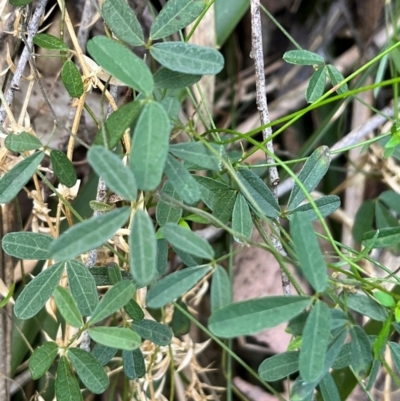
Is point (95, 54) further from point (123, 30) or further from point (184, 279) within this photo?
point (184, 279)

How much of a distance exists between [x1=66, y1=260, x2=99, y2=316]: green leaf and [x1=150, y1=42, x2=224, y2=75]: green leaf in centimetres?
20

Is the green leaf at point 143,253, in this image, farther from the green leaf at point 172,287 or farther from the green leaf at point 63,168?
the green leaf at point 63,168

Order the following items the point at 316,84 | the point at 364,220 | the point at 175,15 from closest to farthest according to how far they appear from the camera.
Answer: the point at 175,15 → the point at 316,84 → the point at 364,220

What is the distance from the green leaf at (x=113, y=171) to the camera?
328mm

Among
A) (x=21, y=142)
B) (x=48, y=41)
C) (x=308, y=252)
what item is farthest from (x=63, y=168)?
(x=308, y=252)

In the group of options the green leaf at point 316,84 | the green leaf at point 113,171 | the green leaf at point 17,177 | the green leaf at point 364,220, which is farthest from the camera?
the green leaf at point 364,220

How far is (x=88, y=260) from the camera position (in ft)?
1.90

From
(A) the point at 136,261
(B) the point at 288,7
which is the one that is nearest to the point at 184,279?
(A) the point at 136,261

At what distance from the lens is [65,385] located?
48 cm

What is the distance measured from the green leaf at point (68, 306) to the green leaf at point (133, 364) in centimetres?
11

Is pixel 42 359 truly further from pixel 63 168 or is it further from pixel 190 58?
pixel 190 58

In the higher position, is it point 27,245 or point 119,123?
point 119,123

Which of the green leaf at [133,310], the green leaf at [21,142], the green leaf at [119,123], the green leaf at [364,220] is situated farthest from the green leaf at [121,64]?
the green leaf at [364,220]

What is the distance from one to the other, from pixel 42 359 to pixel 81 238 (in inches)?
7.9
